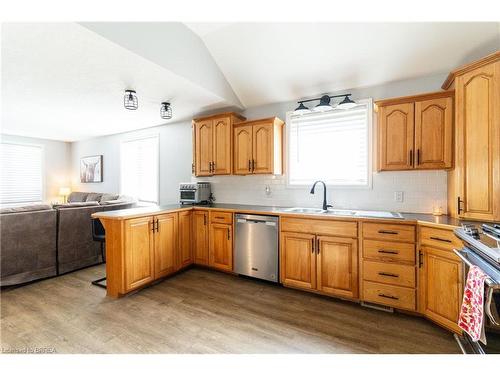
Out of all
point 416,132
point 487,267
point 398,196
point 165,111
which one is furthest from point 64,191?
point 487,267

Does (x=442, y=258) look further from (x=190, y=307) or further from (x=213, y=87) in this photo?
(x=213, y=87)

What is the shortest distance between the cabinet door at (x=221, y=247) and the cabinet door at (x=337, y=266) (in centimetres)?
117

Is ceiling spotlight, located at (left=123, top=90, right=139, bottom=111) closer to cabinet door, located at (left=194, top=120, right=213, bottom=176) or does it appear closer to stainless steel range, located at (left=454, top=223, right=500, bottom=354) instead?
cabinet door, located at (left=194, top=120, right=213, bottom=176)

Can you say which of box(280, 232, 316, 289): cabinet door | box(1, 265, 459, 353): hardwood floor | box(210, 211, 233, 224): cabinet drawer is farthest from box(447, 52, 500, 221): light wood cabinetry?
box(210, 211, 233, 224): cabinet drawer

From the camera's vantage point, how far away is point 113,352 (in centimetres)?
165

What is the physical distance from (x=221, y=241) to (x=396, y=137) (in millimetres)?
2439

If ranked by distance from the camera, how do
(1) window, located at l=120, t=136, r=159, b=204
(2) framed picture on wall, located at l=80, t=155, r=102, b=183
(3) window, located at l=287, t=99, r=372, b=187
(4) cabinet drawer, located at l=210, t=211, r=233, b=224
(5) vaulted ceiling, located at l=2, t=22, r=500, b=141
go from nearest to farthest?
1. (5) vaulted ceiling, located at l=2, t=22, r=500, b=141
2. (3) window, located at l=287, t=99, r=372, b=187
3. (4) cabinet drawer, located at l=210, t=211, r=233, b=224
4. (1) window, located at l=120, t=136, r=159, b=204
5. (2) framed picture on wall, located at l=80, t=155, r=102, b=183

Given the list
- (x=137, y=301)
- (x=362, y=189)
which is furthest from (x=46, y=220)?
(x=362, y=189)

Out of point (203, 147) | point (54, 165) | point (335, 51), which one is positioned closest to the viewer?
point (335, 51)

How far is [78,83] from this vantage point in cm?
256

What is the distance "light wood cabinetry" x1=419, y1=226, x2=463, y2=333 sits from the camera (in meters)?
1.78

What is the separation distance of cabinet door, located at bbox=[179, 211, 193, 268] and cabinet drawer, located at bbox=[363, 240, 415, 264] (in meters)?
2.31

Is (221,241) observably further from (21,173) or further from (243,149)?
(21,173)

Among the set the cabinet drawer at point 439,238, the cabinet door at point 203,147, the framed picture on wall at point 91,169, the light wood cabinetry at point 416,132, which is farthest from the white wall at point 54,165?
the cabinet drawer at point 439,238
